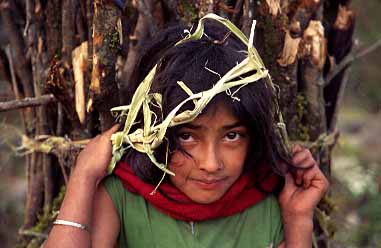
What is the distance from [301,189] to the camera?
1566 mm

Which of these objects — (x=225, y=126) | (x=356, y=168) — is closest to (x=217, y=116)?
(x=225, y=126)

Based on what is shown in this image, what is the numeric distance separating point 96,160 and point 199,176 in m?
0.22

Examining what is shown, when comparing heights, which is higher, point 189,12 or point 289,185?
point 189,12

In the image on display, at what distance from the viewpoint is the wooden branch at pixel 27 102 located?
1649 millimetres

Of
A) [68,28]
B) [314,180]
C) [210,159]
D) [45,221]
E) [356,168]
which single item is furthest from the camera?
[356,168]

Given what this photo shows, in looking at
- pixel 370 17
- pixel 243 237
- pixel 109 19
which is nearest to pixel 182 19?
pixel 109 19

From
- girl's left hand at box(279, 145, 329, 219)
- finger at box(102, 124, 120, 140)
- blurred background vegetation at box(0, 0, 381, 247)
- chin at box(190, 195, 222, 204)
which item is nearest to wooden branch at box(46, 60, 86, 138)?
finger at box(102, 124, 120, 140)

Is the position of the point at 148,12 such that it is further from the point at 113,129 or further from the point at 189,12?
the point at 113,129

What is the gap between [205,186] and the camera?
4.62 ft

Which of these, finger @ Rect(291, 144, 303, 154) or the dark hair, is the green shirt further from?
finger @ Rect(291, 144, 303, 154)

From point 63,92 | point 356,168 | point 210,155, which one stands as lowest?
point 356,168

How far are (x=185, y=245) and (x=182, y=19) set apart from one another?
19.2 inches

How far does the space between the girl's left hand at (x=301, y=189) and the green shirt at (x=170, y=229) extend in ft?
0.24

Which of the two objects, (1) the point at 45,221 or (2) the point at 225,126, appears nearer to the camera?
(2) the point at 225,126
